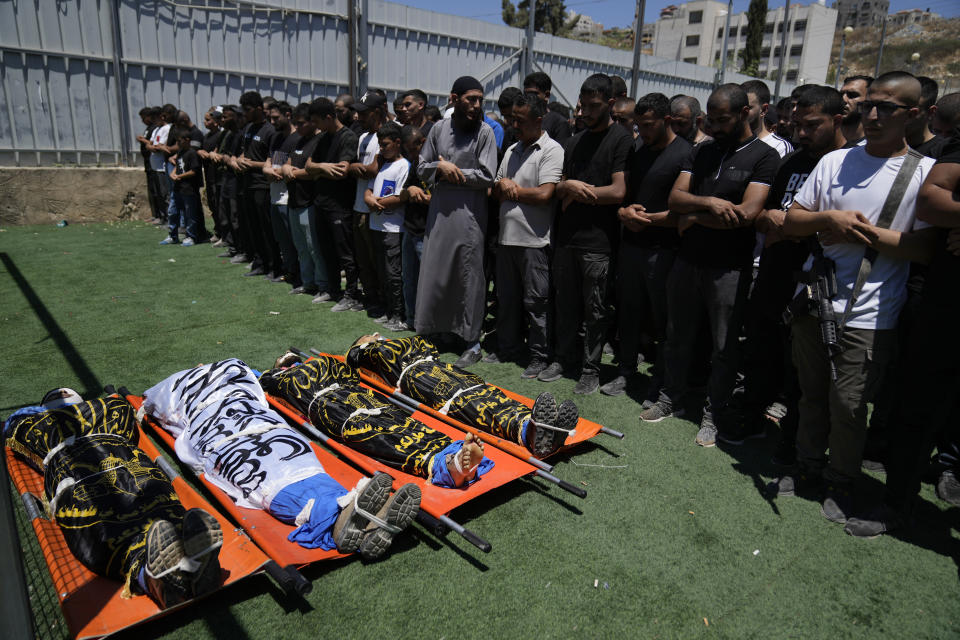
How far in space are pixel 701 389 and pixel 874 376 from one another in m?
2.09

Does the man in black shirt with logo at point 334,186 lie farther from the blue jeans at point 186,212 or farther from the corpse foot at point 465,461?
the blue jeans at point 186,212

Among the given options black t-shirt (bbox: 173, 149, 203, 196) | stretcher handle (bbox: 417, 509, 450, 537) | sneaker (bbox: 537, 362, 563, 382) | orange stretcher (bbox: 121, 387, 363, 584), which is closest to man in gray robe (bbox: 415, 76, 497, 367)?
sneaker (bbox: 537, 362, 563, 382)

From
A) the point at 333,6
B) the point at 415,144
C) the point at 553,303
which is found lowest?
the point at 553,303

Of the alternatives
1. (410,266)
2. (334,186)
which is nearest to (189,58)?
(334,186)

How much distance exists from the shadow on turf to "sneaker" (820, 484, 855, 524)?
17.0 feet

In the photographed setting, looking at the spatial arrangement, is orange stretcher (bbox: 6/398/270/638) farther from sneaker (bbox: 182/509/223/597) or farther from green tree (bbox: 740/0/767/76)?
green tree (bbox: 740/0/767/76)

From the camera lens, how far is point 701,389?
5.27m

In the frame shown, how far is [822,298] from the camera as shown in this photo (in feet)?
10.6

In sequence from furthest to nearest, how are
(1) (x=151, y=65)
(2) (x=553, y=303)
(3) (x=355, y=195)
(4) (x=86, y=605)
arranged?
(1) (x=151, y=65) → (3) (x=355, y=195) → (2) (x=553, y=303) → (4) (x=86, y=605)

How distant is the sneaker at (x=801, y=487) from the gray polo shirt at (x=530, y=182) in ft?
8.52

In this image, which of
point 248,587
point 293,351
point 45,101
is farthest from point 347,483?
point 45,101

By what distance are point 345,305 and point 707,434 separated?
4.47m

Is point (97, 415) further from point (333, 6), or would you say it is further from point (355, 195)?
point (333, 6)

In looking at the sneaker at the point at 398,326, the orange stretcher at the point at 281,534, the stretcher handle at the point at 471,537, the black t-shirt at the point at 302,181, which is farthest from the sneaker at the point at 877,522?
the black t-shirt at the point at 302,181
